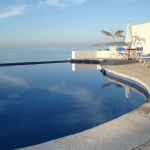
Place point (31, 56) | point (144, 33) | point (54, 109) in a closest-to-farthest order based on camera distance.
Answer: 1. point (54, 109)
2. point (144, 33)
3. point (31, 56)

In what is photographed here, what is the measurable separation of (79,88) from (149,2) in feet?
41.9

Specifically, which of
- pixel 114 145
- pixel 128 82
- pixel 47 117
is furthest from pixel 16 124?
pixel 128 82

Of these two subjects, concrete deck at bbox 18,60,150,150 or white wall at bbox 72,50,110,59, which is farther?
white wall at bbox 72,50,110,59

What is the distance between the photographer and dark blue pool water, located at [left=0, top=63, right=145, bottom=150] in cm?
352

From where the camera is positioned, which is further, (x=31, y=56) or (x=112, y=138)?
(x=31, y=56)

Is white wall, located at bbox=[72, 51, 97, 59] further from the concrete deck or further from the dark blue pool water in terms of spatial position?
the concrete deck

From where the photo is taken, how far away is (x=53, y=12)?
58.7 feet

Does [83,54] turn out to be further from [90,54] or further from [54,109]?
[54,109]

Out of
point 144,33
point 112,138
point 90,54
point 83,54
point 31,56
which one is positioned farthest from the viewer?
point 31,56

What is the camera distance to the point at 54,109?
4.86 meters

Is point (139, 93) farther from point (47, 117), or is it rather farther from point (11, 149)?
point (11, 149)

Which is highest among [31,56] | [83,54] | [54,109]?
[83,54]

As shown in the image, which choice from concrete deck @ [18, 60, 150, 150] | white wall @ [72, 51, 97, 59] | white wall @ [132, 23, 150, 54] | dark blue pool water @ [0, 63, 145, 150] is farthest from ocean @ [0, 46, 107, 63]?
concrete deck @ [18, 60, 150, 150]

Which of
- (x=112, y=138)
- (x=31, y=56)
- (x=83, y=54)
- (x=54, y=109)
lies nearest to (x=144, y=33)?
(x=83, y=54)
